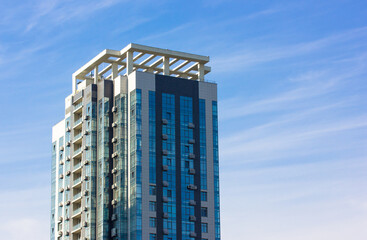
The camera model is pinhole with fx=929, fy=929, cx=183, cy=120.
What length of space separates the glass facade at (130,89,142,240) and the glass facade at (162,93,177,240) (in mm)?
3792

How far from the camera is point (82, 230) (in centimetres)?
13762

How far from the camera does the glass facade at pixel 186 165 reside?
435 ft

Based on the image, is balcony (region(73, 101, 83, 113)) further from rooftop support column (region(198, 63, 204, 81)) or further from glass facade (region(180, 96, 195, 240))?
rooftop support column (region(198, 63, 204, 81))

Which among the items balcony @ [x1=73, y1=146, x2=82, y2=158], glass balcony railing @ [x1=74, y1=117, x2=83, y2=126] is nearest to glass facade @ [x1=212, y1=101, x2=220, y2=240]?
glass balcony railing @ [x1=74, y1=117, x2=83, y2=126]

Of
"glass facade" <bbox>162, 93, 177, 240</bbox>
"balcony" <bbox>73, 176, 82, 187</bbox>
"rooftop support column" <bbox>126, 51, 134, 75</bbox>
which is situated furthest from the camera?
"balcony" <bbox>73, 176, 82, 187</bbox>

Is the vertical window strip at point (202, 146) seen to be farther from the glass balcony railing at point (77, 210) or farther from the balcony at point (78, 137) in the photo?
the glass balcony railing at point (77, 210)

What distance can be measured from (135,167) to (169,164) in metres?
5.20

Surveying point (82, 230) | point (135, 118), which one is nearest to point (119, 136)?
point (135, 118)

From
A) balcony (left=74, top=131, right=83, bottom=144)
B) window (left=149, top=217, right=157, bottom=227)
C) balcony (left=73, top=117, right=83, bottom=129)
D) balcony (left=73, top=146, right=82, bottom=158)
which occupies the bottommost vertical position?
window (left=149, top=217, right=157, bottom=227)

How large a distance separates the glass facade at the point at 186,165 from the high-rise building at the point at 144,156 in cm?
14

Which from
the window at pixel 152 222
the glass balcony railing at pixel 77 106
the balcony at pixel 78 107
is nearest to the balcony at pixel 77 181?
the balcony at pixel 78 107

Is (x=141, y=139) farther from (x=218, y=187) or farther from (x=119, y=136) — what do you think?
(x=218, y=187)

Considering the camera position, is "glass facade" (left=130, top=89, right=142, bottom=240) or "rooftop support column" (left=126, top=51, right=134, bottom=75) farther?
"rooftop support column" (left=126, top=51, right=134, bottom=75)

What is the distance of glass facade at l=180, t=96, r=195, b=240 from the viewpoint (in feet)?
435
